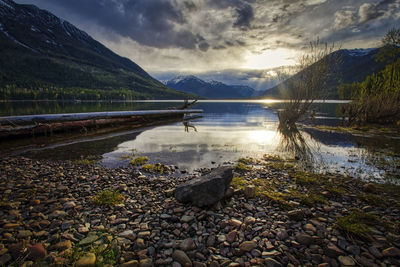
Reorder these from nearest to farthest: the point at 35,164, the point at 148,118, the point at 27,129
→ the point at 35,164 < the point at 27,129 < the point at 148,118

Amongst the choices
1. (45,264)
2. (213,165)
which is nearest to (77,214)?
(45,264)

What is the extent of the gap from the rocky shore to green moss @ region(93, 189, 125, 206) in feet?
0.09

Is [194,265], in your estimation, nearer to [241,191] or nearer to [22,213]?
[241,191]

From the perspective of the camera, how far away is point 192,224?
4.18 metres

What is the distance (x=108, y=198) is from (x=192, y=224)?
8.52 ft

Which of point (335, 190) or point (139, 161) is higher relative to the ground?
point (335, 190)

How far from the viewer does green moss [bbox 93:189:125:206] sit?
4.92 metres

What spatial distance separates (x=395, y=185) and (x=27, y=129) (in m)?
20.5

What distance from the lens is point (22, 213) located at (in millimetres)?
4379

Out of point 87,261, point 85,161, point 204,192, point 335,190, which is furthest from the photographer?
point 85,161

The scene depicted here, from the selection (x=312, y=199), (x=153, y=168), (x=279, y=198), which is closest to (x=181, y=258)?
(x=279, y=198)

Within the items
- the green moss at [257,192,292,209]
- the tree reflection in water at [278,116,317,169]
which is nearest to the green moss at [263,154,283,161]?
the tree reflection in water at [278,116,317,169]

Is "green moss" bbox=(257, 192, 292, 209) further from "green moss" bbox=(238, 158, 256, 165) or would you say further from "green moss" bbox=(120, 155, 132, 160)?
"green moss" bbox=(120, 155, 132, 160)

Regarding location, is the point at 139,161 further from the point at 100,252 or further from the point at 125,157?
the point at 100,252
